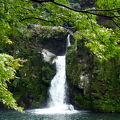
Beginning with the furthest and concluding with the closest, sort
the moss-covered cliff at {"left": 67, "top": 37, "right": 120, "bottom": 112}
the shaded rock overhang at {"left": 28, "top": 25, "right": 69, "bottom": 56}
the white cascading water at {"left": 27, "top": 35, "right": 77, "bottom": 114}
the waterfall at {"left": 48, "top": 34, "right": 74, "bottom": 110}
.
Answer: the shaded rock overhang at {"left": 28, "top": 25, "right": 69, "bottom": 56}
the waterfall at {"left": 48, "top": 34, "right": 74, "bottom": 110}
the white cascading water at {"left": 27, "top": 35, "right": 77, "bottom": 114}
the moss-covered cliff at {"left": 67, "top": 37, "right": 120, "bottom": 112}

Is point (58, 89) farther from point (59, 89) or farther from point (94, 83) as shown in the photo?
point (94, 83)

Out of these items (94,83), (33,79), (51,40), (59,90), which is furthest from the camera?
(51,40)

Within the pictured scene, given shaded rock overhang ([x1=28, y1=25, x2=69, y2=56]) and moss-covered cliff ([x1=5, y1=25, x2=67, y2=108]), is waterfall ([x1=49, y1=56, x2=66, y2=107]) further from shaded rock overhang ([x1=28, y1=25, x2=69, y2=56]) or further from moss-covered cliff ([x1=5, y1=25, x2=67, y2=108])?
shaded rock overhang ([x1=28, y1=25, x2=69, y2=56])

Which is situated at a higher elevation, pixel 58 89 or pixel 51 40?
pixel 51 40

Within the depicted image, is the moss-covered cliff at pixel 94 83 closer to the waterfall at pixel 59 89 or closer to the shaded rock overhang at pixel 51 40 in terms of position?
the waterfall at pixel 59 89

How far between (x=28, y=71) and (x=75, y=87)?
6.13 meters

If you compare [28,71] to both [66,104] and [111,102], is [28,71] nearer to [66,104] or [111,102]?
[66,104]

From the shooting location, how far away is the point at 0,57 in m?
3.74

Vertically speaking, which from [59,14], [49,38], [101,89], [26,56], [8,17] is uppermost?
[49,38]

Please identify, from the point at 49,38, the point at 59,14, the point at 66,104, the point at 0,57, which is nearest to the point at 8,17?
the point at 0,57

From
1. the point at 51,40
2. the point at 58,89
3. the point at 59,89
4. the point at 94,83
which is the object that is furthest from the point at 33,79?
the point at 94,83

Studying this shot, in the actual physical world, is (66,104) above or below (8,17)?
below

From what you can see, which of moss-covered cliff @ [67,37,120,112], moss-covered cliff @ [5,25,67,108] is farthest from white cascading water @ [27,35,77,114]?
moss-covered cliff @ [67,37,120,112]

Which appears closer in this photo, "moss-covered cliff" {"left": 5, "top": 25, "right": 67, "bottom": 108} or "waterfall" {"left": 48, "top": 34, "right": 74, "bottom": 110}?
"waterfall" {"left": 48, "top": 34, "right": 74, "bottom": 110}
